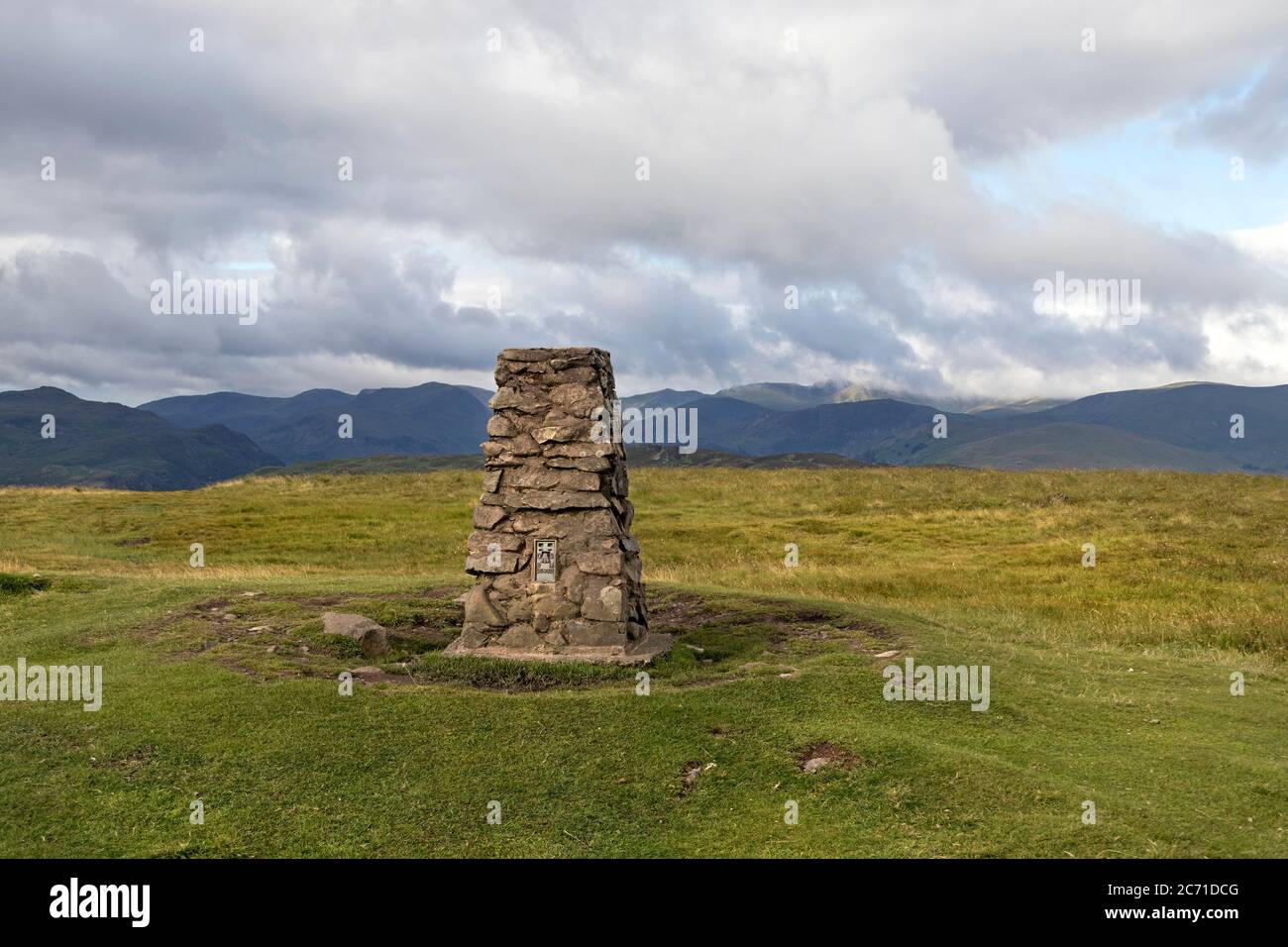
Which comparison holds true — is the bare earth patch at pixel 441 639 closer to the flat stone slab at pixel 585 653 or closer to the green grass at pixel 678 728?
the green grass at pixel 678 728

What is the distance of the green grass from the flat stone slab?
36 centimetres

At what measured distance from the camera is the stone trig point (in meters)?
16.7

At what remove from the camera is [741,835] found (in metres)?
10.0

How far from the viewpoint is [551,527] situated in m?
16.9

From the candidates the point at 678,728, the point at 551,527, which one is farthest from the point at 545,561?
the point at 678,728

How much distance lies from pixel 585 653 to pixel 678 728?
420cm

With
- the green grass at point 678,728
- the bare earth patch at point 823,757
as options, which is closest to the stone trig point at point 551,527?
the green grass at point 678,728

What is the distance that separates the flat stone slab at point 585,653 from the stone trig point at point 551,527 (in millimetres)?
36

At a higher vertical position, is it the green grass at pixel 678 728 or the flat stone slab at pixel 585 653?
the flat stone slab at pixel 585 653

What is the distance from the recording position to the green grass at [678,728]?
9859mm
